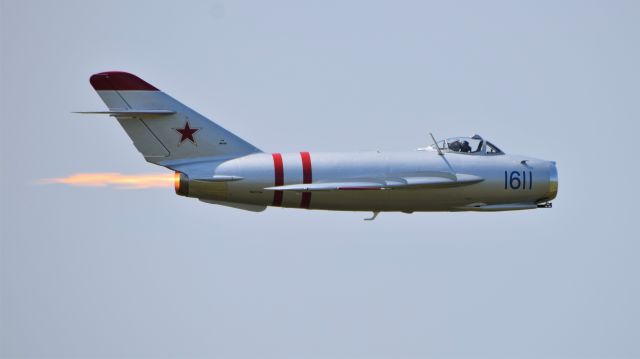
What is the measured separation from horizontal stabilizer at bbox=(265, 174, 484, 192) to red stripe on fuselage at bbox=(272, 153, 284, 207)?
22cm

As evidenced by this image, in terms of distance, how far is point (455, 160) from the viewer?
64.8 metres

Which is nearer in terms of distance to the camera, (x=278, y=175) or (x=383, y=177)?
(x=278, y=175)

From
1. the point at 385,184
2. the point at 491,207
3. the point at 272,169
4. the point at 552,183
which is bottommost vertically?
the point at 491,207

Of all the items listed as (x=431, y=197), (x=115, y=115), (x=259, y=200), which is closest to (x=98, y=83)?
(x=115, y=115)

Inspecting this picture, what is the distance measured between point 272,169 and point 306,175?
1026 mm

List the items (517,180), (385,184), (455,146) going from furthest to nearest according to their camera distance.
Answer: (455,146) → (517,180) → (385,184)

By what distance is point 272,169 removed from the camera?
63125mm

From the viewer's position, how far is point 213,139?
210 feet

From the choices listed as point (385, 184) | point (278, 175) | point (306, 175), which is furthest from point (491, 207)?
point (278, 175)

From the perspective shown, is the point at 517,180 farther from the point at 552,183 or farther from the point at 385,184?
the point at 385,184

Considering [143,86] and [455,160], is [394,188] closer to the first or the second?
[455,160]

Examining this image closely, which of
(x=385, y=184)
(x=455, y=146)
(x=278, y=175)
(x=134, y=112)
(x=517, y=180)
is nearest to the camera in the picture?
(x=278, y=175)

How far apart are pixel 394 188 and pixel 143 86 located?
A: 8.12 metres

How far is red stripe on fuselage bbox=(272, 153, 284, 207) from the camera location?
6303cm
